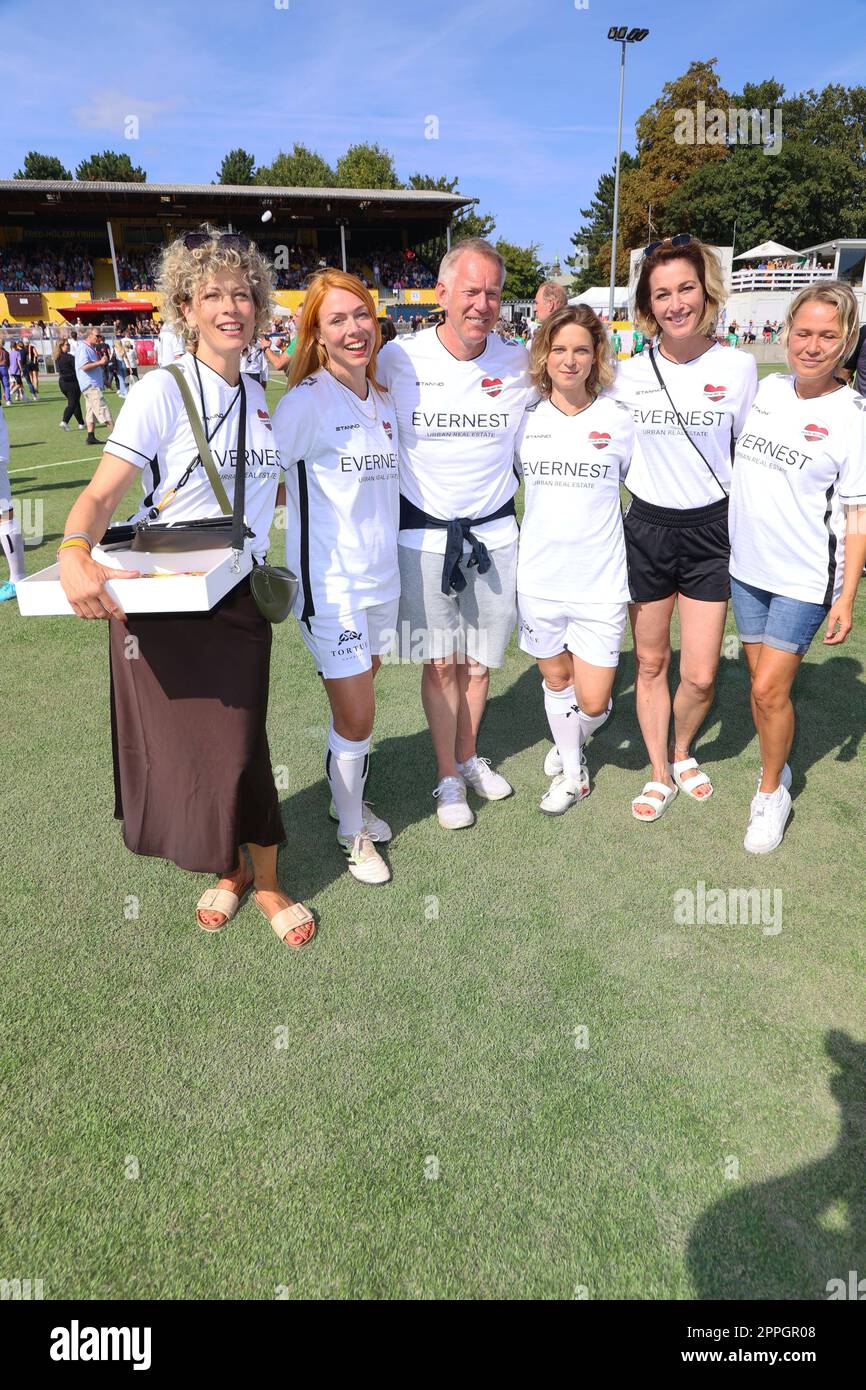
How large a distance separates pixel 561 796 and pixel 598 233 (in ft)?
277

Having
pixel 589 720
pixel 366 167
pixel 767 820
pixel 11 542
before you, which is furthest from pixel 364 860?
pixel 366 167

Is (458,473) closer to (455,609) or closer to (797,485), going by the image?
(455,609)

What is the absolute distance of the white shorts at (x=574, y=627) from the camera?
3465mm

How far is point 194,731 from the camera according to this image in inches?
104

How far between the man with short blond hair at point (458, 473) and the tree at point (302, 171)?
8353 centimetres

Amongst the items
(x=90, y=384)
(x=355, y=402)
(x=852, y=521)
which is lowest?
(x=852, y=521)

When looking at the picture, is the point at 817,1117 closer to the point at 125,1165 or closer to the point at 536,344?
the point at 125,1165

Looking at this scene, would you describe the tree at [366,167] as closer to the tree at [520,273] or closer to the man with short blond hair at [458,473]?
the tree at [520,273]

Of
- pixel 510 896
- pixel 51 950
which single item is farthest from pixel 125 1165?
pixel 510 896

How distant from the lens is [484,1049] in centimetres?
251

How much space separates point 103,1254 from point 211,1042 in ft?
2.11

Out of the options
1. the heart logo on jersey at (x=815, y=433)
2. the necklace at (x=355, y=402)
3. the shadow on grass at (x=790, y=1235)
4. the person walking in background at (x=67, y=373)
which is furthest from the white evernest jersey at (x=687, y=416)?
the person walking in background at (x=67, y=373)

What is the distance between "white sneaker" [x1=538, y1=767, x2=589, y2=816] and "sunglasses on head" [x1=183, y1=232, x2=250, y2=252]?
2.47 m

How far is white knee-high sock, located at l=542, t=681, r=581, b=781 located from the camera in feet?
12.3
